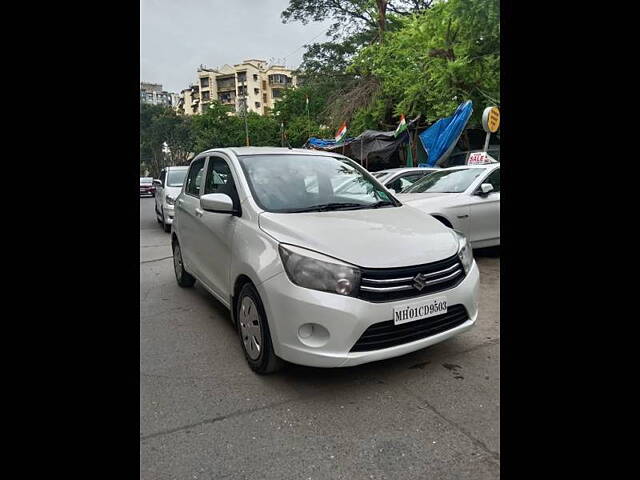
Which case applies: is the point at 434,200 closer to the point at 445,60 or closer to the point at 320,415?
the point at 320,415

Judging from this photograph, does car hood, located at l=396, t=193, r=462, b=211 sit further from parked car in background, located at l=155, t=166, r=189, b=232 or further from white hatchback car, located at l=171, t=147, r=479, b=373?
parked car in background, located at l=155, t=166, r=189, b=232

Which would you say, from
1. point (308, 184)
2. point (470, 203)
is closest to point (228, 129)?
point (470, 203)

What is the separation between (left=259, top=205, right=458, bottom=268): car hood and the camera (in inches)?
99.8

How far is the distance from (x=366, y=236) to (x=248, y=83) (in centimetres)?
7182

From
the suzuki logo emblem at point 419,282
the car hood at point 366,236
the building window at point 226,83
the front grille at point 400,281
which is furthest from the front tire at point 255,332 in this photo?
the building window at point 226,83

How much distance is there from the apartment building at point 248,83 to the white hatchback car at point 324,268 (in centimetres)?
6768

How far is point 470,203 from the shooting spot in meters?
5.86

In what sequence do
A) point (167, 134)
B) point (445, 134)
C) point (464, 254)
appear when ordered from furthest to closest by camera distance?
point (167, 134) → point (445, 134) → point (464, 254)

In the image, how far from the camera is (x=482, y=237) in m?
5.99

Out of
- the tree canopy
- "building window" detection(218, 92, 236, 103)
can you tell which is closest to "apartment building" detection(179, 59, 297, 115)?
"building window" detection(218, 92, 236, 103)

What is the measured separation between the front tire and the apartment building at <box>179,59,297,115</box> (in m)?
68.3
